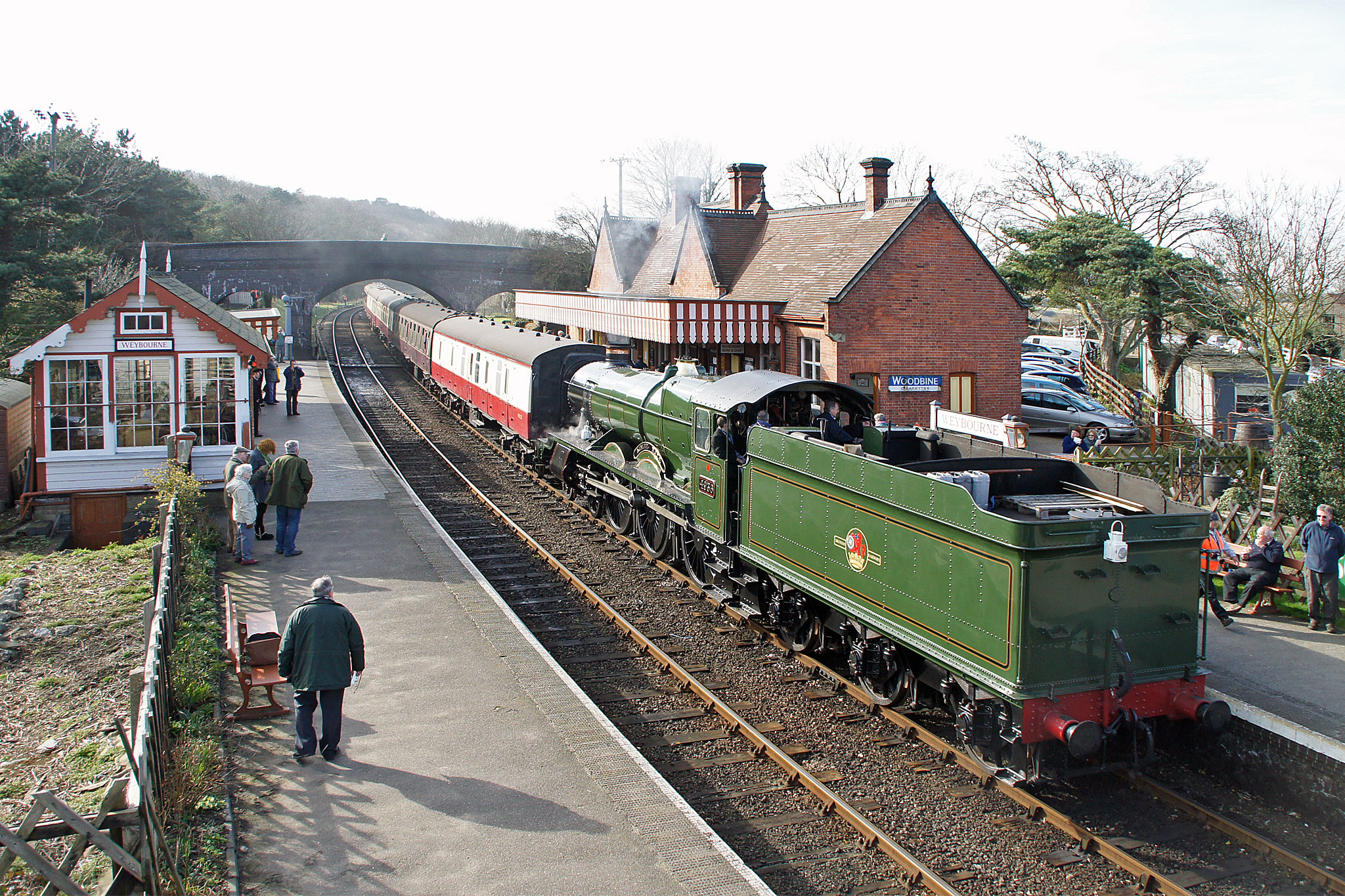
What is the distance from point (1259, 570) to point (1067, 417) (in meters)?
15.9

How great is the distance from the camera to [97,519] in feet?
50.2

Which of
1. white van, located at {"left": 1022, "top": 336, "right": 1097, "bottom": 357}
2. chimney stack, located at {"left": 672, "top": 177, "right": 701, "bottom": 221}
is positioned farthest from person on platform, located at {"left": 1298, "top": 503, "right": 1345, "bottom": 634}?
white van, located at {"left": 1022, "top": 336, "right": 1097, "bottom": 357}

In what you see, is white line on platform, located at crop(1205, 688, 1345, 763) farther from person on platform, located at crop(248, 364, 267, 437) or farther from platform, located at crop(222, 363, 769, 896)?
person on platform, located at crop(248, 364, 267, 437)

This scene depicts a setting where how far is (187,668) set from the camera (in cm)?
855

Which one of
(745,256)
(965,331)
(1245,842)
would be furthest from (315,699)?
(745,256)

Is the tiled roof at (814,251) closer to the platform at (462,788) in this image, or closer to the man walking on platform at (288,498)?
the man walking on platform at (288,498)

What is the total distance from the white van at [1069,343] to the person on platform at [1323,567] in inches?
1197

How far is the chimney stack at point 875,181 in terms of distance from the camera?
2512 centimetres

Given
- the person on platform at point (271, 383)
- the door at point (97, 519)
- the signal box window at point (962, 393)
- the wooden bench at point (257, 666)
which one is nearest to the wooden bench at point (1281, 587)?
the wooden bench at point (257, 666)

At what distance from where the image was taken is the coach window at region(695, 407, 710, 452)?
1130 centimetres

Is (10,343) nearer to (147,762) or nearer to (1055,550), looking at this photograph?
(147,762)

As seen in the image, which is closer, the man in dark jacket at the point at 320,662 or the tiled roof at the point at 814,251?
the man in dark jacket at the point at 320,662

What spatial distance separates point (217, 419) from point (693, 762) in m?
11.8

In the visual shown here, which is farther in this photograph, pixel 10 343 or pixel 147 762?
pixel 10 343
